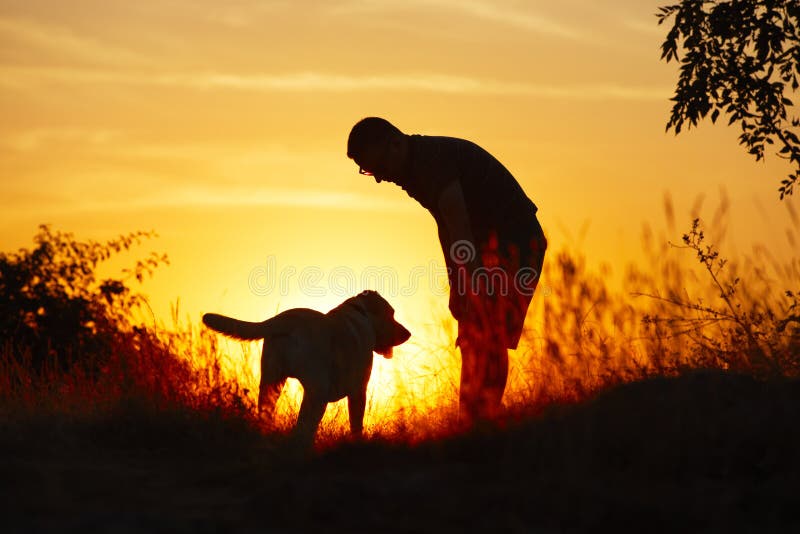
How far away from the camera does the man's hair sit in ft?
19.2

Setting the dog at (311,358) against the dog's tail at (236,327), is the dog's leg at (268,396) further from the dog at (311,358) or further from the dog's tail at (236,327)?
the dog's tail at (236,327)

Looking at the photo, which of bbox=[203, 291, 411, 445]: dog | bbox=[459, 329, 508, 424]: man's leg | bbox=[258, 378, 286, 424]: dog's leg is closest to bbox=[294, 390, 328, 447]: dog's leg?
bbox=[203, 291, 411, 445]: dog

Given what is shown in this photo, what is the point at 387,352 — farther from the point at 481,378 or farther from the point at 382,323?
the point at 481,378

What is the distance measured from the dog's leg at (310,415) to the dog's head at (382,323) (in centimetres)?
92

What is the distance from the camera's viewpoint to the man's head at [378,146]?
5.85 metres

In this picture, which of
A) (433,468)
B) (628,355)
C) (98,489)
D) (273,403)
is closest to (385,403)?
(273,403)

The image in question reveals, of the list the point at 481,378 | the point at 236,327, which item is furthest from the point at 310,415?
the point at 481,378

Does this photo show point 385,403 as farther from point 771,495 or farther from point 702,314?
point 771,495

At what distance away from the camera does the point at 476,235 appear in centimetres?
609

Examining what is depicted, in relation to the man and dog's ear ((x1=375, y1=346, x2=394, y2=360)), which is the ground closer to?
the man

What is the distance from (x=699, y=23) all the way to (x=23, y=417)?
5.53m

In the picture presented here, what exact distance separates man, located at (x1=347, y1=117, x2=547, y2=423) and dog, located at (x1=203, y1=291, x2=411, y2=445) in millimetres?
670

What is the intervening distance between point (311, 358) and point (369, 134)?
1424mm

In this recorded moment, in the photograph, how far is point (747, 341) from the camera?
245 inches
